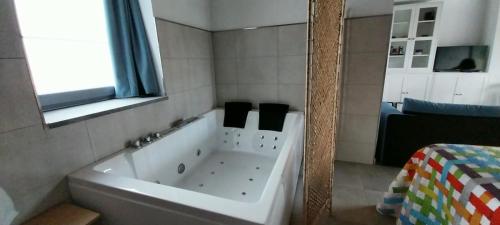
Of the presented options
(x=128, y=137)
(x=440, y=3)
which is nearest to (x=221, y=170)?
(x=128, y=137)

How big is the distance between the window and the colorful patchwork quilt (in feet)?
7.10

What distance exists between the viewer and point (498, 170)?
0.97m

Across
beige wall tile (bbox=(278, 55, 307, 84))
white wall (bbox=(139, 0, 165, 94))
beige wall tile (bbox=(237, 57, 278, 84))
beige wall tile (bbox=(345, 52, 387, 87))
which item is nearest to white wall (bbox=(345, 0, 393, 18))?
beige wall tile (bbox=(345, 52, 387, 87))

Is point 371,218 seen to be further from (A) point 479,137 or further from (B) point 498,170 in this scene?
(A) point 479,137

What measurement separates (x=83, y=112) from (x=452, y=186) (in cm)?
208

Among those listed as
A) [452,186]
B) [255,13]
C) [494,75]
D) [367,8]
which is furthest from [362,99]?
[494,75]

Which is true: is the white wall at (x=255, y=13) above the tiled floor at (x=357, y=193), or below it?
above

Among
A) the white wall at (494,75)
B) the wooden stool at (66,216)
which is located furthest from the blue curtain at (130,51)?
the white wall at (494,75)

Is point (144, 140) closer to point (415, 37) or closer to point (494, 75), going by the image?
point (415, 37)

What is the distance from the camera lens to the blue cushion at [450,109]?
177cm

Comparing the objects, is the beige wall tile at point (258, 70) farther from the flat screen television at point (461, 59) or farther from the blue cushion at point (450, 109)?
the flat screen television at point (461, 59)

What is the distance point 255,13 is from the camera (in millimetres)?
2301

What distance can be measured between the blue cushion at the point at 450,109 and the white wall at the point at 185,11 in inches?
88.2

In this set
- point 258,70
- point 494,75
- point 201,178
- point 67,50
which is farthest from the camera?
point 494,75
